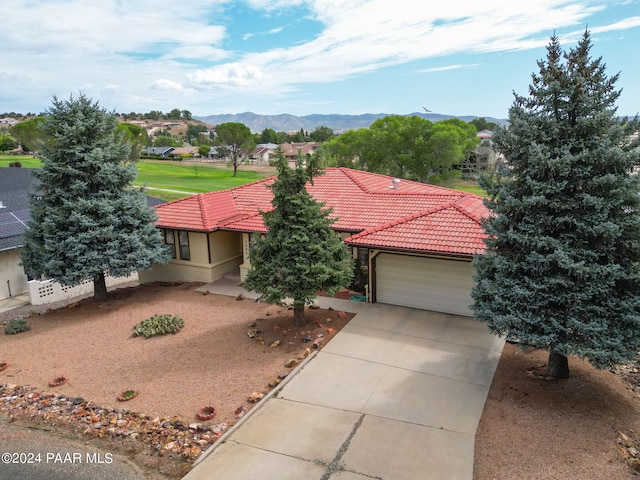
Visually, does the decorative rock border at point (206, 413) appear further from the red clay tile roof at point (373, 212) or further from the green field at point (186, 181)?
the green field at point (186, 181)

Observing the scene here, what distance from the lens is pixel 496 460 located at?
24.7ft

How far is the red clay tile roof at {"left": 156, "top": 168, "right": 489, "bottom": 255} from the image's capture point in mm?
14055

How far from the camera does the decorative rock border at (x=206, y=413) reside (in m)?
8.89

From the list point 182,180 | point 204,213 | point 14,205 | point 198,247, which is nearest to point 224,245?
point 198,247

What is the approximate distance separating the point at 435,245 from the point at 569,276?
5.13m

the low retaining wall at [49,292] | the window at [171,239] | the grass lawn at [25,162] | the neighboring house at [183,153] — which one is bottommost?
the low retaining wall at [49,292]

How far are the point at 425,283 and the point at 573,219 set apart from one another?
251 inches

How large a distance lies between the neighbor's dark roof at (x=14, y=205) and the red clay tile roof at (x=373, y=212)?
4403 millimetres

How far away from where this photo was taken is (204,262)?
18.8 metres

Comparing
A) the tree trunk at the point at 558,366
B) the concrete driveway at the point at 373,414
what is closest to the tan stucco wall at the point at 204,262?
the concrete driveway at the point at 373,414

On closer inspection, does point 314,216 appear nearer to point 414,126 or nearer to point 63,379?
point 63,379

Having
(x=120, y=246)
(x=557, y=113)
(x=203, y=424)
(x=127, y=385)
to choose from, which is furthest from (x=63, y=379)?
(x=557, y=113)

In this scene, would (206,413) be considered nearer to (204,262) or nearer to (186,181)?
(204,262)

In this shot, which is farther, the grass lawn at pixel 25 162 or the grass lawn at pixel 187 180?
the grass lawn at pixel 25 162
